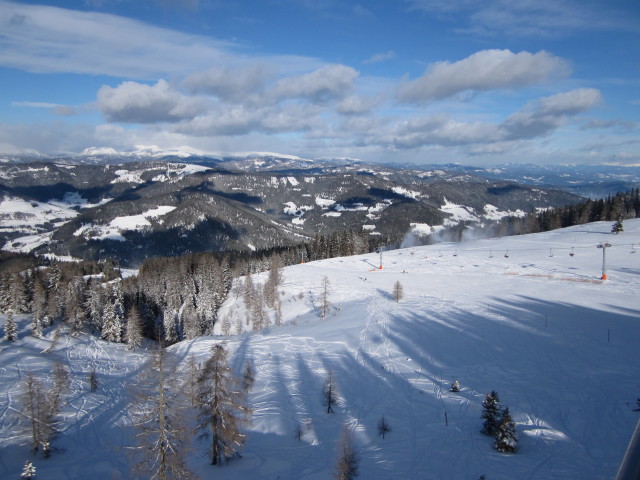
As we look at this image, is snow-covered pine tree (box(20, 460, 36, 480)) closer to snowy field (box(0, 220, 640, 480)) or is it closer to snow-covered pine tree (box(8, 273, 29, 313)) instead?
snowy field (box(0, 220, 640, 480))

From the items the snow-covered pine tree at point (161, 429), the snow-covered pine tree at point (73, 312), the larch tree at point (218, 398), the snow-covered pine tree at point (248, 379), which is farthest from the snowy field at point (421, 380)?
the snow-covered pine tree at point (161, 429)

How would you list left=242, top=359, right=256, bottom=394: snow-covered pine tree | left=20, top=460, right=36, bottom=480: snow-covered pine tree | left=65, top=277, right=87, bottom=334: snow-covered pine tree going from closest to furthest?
left=20, top=460, right=36, bottom=480: snow-covered pine tree → left=242, top=359, right=256, bottom=394: snow-covered pine tree → left=65, top=277, right=87, bottom=334: snow-covered pine tree

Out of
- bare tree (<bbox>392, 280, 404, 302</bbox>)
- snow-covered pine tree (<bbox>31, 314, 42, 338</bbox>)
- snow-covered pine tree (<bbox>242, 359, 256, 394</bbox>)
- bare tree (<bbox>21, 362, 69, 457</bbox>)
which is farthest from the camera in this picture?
snow-covered pine tree (<bbox>31, 314, 42, 338</bbox>)

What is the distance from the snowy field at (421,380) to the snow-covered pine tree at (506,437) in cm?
67

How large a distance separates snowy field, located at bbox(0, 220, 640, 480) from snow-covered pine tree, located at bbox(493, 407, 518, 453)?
2.20 feet

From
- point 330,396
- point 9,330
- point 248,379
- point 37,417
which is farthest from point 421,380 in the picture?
point 9,330

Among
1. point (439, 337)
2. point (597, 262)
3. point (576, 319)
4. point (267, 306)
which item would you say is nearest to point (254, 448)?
point (439, 337)

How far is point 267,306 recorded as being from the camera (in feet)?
237

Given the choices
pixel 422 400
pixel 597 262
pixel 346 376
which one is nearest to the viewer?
pixel 422 400

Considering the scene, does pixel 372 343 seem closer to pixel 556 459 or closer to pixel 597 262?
pixel 556 459

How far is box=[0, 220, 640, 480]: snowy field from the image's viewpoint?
20062 mm

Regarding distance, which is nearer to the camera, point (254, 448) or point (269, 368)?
point (254, 448)

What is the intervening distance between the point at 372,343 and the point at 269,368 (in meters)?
12.0

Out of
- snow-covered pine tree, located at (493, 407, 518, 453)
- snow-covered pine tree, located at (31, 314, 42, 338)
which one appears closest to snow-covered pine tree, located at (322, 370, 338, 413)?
snow-covered pine tree, located at (493, 407, 518, 453)
